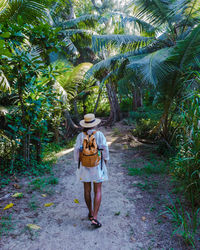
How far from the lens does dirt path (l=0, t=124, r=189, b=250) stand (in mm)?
2523

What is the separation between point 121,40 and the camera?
6191 mm

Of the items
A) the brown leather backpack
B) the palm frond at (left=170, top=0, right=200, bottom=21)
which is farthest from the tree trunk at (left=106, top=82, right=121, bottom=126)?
the brown leather backpack

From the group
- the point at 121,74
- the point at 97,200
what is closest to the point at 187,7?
the point at 121,74

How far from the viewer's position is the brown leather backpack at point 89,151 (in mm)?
2682

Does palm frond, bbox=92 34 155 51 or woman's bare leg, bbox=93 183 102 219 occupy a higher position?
palm frond, bbox=92 34 155 51

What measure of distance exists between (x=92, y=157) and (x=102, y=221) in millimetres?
1072

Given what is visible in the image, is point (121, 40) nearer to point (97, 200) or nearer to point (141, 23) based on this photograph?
point (141, 23)

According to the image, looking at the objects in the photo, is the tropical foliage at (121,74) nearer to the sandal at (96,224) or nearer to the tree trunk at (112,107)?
the sandal at (96,224)

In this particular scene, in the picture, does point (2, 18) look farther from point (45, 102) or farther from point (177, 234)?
point (177, 234)

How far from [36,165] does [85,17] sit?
755cm

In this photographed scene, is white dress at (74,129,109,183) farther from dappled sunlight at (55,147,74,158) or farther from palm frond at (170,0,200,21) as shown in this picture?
palm frond at (170,0,200,21)

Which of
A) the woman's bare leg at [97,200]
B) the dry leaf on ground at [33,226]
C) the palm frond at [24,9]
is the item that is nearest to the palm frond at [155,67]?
the palm frond at [24,9]

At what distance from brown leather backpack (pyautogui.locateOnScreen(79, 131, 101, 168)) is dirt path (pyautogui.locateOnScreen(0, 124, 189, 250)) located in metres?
0.96

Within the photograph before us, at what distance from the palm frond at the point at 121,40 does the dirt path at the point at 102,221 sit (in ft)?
13.5
